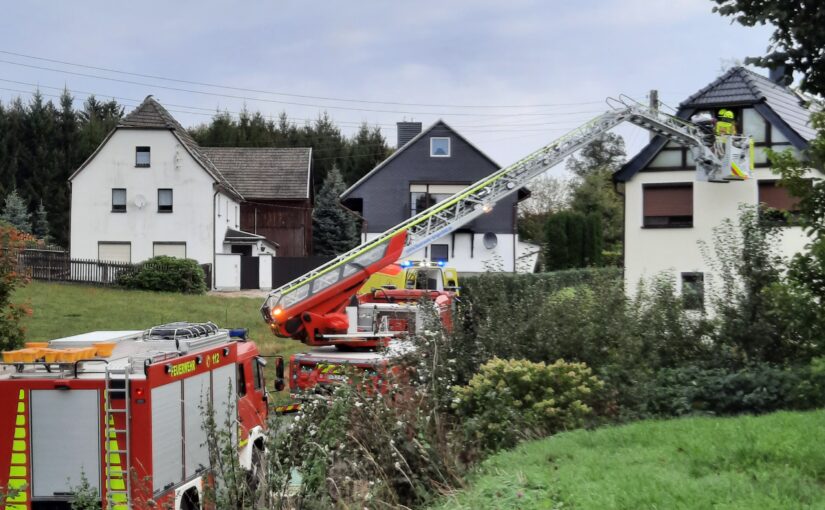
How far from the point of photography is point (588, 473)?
26.2ft

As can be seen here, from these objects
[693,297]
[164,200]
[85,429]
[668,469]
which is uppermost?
[164,200]

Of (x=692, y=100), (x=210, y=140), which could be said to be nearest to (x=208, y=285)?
(x=692, y=100)

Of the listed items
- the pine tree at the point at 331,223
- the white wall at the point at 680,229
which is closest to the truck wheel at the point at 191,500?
the white wall at the point at 680,229

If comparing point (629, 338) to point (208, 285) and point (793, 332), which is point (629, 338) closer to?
point (793, 332)

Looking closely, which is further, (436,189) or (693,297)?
(436,189)

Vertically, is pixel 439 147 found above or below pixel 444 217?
above

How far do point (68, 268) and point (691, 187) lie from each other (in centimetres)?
2599

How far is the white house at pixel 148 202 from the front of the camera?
4659 centimetres

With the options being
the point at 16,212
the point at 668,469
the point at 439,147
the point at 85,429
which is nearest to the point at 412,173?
the point at 439,147

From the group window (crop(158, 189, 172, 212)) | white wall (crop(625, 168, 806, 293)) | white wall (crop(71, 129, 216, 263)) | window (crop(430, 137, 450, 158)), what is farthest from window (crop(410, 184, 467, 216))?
white wall (crop(625, 168, 806, 293))

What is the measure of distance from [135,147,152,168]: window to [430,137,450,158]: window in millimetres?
13960

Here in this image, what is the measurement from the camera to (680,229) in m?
31.0

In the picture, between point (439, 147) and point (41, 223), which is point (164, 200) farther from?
point (41, 223)

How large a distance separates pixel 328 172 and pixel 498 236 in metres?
26.8
